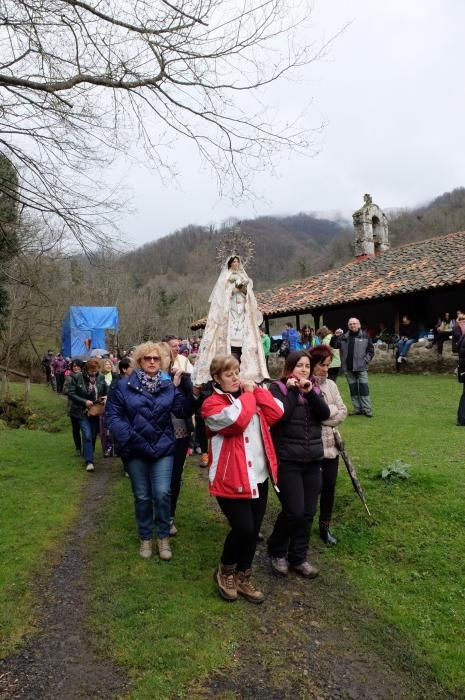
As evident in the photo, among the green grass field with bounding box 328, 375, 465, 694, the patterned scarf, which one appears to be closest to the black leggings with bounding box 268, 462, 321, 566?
the green grass field with bounding box 328, 375, 465, 694

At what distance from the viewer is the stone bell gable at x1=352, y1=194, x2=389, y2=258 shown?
86.2ft

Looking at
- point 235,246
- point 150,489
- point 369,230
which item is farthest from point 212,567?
point 369,230

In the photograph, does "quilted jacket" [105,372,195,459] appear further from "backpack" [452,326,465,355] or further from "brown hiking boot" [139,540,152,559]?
"backpack" [452,326,465,355]

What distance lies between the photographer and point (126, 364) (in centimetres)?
709

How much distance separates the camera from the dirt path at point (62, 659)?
9.34 ft

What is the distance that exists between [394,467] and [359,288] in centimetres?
1569

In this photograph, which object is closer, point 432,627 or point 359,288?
point 432,627

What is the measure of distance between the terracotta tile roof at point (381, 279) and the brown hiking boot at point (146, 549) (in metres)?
14.6

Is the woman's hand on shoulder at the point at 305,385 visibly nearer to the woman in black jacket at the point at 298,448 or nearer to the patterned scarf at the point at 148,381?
the woman in black jacket at the point at 298,448

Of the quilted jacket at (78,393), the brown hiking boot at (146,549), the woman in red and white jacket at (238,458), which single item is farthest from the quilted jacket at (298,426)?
the quilted jacket at (78,393)

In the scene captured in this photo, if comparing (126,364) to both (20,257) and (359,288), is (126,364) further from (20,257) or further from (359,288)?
(359,288)

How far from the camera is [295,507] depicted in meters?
3.84

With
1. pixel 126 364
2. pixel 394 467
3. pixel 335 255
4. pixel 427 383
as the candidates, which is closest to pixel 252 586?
pixel 394 467

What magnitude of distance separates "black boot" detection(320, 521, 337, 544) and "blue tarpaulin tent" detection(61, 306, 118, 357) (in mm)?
20460
